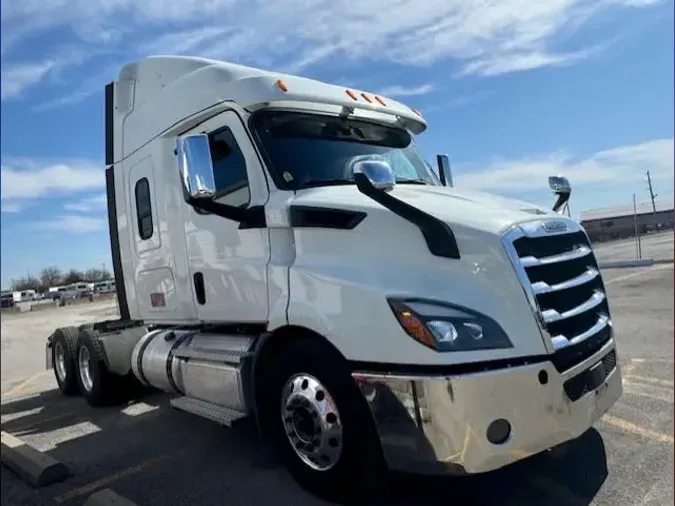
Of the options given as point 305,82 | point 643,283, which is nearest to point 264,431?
point 305,82

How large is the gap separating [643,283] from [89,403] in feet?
39.8

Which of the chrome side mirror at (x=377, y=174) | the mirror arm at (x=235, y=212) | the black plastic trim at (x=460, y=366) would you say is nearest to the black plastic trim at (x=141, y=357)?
the mirror arm at (x=235, y=212)

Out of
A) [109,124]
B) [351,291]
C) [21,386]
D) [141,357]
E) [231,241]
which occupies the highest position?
[109,124]

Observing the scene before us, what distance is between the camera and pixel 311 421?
3.73 m

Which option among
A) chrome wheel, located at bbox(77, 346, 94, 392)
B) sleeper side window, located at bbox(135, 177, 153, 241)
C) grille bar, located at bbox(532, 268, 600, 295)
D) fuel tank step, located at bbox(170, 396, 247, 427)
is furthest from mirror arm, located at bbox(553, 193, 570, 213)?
chrome wheel, located at bbox(77, 346, 94, 392)

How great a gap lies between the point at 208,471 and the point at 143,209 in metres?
2.62

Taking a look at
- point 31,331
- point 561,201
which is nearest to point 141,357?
point 561,201

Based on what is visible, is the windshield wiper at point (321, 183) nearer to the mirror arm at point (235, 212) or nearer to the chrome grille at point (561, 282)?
the mirror arm at point (235, 212)

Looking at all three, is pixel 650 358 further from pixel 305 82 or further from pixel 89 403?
pixel 89 403

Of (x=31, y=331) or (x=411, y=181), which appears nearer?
(x=411, y=181)

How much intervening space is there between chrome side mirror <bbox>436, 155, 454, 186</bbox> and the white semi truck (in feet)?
0.26

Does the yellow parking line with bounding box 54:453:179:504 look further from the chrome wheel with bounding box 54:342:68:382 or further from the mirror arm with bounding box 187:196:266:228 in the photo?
the chrome wheel with bounding box 54:342:68:382

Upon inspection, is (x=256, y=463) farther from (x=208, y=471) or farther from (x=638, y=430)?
(x=638, y=430)

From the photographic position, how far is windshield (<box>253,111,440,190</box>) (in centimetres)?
428
